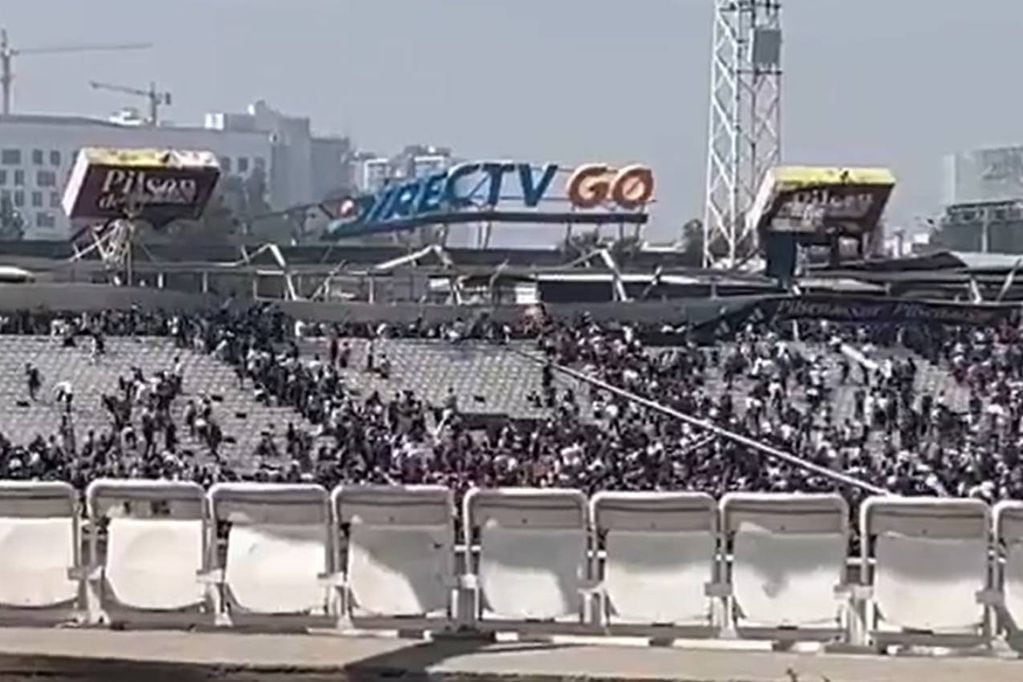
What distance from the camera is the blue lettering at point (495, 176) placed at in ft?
185

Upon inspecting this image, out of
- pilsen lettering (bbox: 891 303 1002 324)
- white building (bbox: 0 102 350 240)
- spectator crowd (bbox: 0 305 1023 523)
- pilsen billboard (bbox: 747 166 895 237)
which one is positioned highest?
white building (bbox: 0 102 350 240)

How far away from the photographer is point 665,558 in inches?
255

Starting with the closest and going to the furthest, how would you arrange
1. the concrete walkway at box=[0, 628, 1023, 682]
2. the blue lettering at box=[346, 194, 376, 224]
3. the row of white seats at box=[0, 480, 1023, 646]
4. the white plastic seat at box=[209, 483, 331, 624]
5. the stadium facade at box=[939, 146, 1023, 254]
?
the concrete walkway at box=[0, 628, 1023, 682] → the row of white seats at box=[0, 480, 1023, 646] → the white plastic seat at box=[209, 483, 331, 624] → the blue lettering at box=[346, 194, 376, 224] → the stadium facade at box=[939, 146, 1023, 254]

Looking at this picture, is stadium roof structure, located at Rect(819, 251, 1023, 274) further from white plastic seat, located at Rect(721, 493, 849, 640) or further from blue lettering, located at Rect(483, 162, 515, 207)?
white plastic seat, located at Rect(721, 493, 849, 640)

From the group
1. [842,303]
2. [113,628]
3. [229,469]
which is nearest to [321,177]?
[842,303]

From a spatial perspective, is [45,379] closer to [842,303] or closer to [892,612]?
[842,303]

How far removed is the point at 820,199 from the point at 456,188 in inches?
519

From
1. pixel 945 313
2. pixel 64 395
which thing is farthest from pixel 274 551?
pixel 945 313

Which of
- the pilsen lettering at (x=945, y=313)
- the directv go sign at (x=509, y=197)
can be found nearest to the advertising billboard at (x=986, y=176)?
the directv go sign at (x=509, y=197)

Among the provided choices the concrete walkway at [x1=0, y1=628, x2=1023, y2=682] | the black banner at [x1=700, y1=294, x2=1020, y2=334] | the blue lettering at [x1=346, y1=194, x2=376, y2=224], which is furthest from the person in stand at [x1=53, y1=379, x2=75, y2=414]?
the blue lettering at [x1=346, y1=194, x2=376, y2=224]

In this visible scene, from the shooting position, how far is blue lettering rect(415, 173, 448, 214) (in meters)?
56.1

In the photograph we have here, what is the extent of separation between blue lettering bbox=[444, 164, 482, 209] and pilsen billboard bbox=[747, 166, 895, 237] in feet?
36.5

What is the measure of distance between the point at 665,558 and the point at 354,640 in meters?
1.41

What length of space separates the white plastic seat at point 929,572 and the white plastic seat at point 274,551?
1832mm
